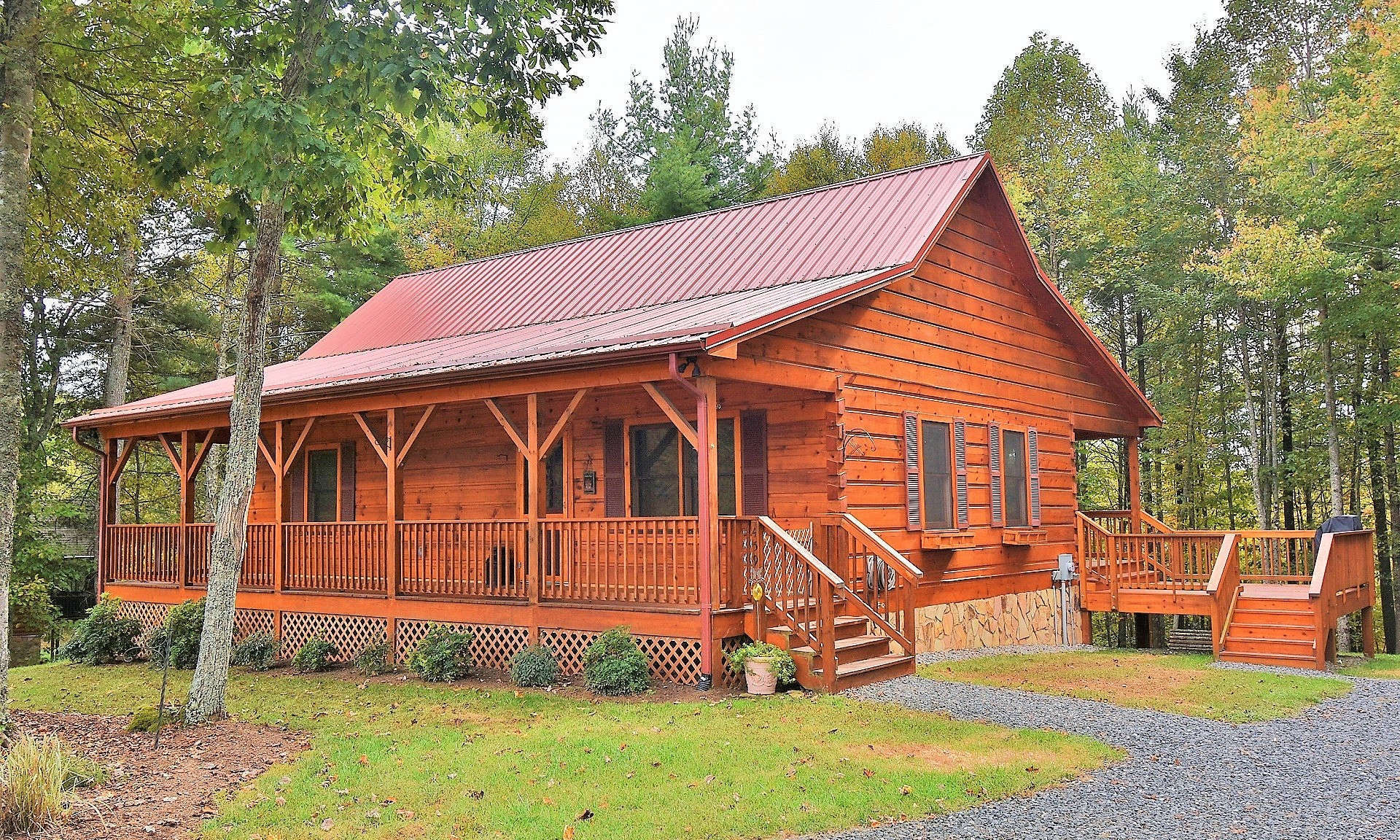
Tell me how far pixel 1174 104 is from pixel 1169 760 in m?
24.3

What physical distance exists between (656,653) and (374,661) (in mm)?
3879

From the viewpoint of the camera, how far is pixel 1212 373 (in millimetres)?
25938

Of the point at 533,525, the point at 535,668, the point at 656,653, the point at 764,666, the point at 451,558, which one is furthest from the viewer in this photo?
the point at 451,558

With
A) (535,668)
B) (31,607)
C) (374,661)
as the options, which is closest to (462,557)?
(374,661)

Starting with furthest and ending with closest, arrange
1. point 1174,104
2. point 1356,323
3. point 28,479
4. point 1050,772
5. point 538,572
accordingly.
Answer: point 1174,104, point 28,479, point 1356,323, point 538,572, point 1050,772

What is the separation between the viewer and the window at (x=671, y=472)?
13203mm

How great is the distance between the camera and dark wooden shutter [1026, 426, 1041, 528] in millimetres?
15914

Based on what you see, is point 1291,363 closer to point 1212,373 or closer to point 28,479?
point 1212,373

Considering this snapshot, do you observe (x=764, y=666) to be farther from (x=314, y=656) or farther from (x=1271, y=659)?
(x=1271, y=659)

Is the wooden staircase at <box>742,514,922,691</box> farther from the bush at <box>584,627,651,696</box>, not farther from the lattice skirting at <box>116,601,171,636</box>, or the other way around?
the lattice skirting at <box>116,601,171,636</box>

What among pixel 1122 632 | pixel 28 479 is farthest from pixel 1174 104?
pixel 28 479

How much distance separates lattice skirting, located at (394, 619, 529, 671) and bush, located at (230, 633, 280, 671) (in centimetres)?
199

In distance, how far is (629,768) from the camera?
744 cm

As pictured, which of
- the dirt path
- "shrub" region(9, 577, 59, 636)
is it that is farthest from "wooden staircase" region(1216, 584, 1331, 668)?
"shrub" region(9, 577, 59, 636)
